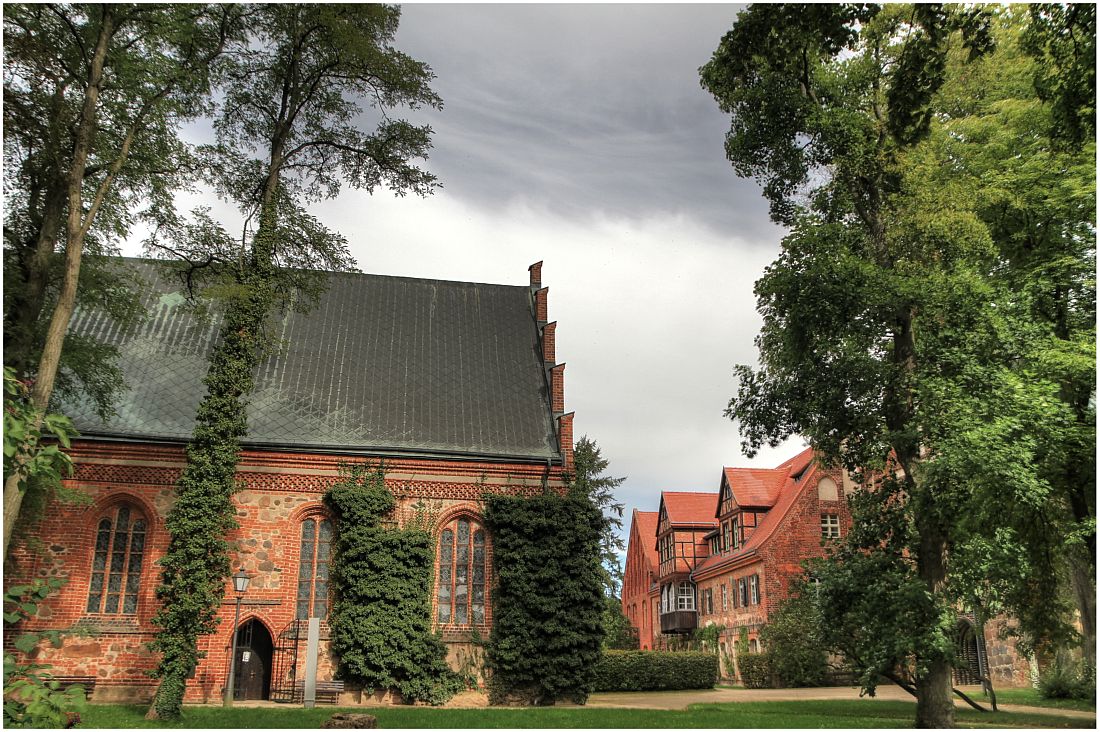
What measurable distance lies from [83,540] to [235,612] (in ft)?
13.0

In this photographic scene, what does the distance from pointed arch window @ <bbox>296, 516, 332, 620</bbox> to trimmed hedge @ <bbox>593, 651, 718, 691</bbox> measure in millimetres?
13469

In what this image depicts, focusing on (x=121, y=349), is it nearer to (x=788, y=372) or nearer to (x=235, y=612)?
(x=235, y=612)

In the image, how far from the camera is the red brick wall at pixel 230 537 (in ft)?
59.0

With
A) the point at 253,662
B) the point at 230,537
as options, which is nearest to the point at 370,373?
the point at 230,537

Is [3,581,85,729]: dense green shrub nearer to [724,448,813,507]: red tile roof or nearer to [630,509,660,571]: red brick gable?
[724,448,813,507]: red tile roof

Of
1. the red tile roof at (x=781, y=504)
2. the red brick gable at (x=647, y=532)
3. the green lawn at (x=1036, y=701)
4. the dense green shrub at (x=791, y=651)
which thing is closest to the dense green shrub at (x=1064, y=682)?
the green lawn at (x=1036, y=701)

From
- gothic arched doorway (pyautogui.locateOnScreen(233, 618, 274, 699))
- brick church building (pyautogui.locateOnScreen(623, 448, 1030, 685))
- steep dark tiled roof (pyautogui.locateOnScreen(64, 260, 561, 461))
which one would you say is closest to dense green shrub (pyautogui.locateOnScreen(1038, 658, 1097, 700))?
brick church building (pyautogui.locateOnScreen(623, 448, 1030, 685))

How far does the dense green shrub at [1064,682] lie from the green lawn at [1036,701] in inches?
6.8

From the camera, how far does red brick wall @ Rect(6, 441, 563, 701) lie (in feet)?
59.0

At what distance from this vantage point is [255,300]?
1662 cm

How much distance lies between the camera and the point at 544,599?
19344 millimetres

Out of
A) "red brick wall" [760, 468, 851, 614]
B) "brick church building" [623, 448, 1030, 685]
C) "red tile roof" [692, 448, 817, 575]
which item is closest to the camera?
"brick church building" [623, 448, 1030, 685]

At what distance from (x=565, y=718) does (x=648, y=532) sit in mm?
38073

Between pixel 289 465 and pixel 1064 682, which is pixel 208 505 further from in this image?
pixel 1064 682
